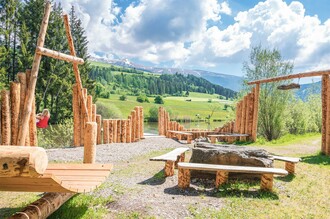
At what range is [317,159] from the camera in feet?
34.8

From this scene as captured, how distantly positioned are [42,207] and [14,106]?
220 inches

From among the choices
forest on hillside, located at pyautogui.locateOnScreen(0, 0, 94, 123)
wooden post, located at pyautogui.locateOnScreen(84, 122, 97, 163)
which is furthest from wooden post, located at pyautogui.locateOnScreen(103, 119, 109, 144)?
forest on hillside, located at pyautogui.locateOnScreen(0, 0, 94, 123)

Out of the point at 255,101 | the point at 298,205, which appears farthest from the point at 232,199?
the point at 255,101

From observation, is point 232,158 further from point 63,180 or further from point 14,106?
point 14,106

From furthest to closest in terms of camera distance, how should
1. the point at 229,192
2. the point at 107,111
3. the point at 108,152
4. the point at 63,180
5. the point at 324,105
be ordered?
the point at 107,111 < the point at 108,152 < the point at 324,105 < the point at 229,192 < the point at 63,180

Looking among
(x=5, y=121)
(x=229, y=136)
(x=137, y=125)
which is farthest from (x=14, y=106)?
(x=229, y=136)

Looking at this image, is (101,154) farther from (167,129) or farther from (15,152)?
(15,152)

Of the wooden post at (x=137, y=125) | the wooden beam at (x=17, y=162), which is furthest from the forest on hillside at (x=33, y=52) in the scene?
the wooden beam at (x=17, y=162)

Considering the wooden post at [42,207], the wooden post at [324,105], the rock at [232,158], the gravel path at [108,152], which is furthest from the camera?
the wooden post at [324,105]

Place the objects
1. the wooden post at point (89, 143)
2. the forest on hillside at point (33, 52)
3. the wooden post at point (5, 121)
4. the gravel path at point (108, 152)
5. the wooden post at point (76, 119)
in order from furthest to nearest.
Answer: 1. the forest on hillside at point (33, 52)
2. the wooden post at point (76, 119)
3. the gravel path at point (108, 152)
4. the wooden post at point (5, 121)
5. the wooden post at point (89, 143)

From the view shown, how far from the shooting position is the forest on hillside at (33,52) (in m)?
28.0

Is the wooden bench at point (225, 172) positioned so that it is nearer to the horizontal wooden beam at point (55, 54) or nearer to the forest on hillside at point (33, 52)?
the horizontal wooden beam at point (55, 54)

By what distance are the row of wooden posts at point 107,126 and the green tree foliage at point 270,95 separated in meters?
8.67

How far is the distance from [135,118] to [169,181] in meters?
8.96
